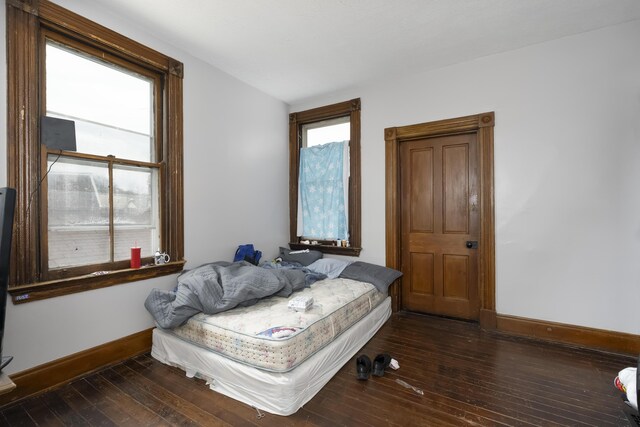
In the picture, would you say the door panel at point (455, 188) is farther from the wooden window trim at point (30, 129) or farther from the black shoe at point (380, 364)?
the wooden window trim at point (30, 129)

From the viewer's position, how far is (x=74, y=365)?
7.16ft

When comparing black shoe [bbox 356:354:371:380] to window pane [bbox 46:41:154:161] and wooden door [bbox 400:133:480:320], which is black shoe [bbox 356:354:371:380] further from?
window pane [bbox 46:41:154:161]

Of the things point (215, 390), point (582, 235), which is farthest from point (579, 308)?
point (215, 390)

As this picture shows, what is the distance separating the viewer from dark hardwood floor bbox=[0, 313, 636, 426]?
5.76ft

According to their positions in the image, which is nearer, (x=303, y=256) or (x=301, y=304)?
(x=301, y=304)

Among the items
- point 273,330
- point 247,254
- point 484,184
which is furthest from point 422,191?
point 273,330

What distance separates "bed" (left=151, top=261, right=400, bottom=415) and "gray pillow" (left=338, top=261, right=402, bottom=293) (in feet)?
1.56

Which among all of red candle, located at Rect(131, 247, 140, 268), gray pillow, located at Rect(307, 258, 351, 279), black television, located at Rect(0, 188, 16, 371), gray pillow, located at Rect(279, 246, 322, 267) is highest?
black television, located at Rect(0, 188, 16, 371)

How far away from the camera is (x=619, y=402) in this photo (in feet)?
6.20

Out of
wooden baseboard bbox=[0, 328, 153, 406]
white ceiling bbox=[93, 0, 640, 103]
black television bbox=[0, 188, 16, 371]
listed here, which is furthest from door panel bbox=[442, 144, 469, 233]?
black television bbox=[0, 188, 16, 371]

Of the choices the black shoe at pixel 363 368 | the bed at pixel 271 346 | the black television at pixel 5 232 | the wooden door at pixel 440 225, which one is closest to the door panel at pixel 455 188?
the wooden door at pixel 440 225

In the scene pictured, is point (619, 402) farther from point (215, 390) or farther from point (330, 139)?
point (330, 139)

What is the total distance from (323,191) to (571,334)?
9.87 feet

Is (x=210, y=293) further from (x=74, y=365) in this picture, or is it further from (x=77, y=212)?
(x=77, y=212)
